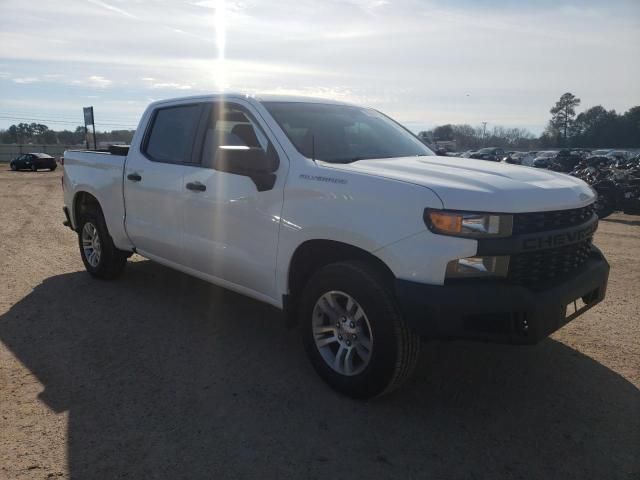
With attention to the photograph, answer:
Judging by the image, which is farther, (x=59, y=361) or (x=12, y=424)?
(x=59, y=361)

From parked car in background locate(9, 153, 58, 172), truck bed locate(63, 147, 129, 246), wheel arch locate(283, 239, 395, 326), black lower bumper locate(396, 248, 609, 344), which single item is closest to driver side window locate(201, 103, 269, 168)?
wheel arch locate(283, 239, 395, 326)

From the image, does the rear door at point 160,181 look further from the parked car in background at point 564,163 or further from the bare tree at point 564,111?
the bare tree at point 564,111

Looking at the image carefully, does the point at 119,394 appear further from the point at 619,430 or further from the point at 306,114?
the point at 619,430

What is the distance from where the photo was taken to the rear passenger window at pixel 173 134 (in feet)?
15.1

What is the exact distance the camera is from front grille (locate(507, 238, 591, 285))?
2.90 metres

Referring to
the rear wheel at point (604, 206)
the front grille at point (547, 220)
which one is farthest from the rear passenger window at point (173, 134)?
the rear wheel at point (604, 206)

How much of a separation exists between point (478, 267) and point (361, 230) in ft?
2.24

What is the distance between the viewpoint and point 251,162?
361 centimetres

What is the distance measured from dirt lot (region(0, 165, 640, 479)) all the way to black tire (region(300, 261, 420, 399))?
17 centimetres

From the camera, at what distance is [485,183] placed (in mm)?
2979

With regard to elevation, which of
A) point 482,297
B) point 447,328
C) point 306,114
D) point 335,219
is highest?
point 306,114

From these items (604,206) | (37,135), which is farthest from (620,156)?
(37,135)

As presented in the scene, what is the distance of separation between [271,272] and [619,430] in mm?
2331

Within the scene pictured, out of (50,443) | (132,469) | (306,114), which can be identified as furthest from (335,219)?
(50,443)
